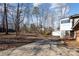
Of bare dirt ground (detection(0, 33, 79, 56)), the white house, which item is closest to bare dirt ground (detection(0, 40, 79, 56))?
bare dirt ground (detection(0, 33, 79, 56))

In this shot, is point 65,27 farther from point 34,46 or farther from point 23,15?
point 23,15

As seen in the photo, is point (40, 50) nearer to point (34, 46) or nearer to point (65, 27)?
point (34, 46)

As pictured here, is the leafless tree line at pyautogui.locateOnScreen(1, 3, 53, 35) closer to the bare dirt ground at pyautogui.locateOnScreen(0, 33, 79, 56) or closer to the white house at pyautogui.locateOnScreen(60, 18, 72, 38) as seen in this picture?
the bare dirt ground at pyautogui.locateOnScreen(0, 33, 79, 56)

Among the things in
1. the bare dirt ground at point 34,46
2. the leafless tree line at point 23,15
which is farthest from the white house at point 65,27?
the leafless tree line at point 23,15

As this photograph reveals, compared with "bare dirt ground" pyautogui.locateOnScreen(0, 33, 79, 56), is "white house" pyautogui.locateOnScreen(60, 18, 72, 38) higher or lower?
higher

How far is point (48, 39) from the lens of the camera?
195 inches

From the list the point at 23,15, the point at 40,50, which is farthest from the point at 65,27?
the point at 23,15

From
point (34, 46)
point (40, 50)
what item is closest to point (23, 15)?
point (34, 46)

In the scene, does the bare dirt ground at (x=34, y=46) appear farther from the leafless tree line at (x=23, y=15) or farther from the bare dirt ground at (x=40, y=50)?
the leafless tree line at (x=23, y=15)

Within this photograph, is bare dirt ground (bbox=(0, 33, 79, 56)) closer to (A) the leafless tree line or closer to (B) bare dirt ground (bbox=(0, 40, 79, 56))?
(B) bare dirt ground (bbox=(0, 40, 79, 56))

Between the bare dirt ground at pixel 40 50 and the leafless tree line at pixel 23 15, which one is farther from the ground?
the leafless tree line at pixel 23 15

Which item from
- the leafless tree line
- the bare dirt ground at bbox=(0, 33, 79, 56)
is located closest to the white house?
the bare dirt ground at bbox=(0, 33, 79, 56)

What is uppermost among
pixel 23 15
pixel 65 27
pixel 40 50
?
pixel 23 15

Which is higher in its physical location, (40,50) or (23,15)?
(23,15)
